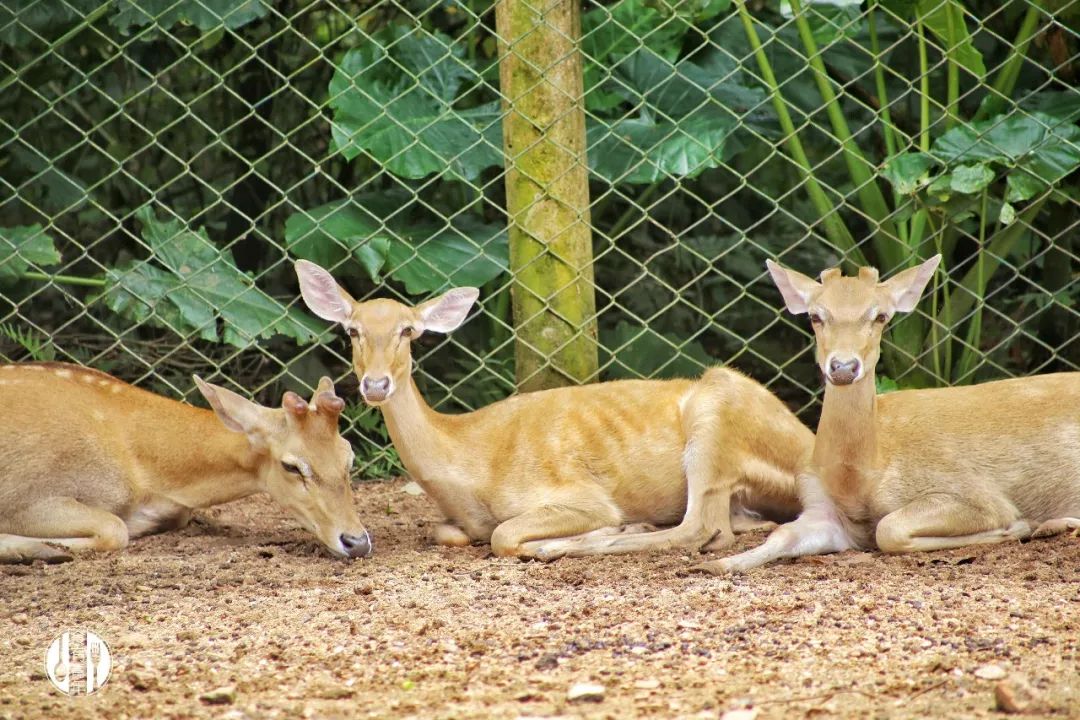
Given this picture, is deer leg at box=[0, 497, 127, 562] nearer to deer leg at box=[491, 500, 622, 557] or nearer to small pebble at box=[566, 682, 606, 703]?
deer leg at box=[491, 500, 622, 557]

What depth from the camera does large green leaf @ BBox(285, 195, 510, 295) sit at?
6121mm

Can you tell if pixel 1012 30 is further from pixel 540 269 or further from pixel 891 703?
pixel 891 703

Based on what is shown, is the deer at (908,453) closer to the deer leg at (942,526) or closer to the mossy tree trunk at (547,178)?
the deer leg at (942,526)

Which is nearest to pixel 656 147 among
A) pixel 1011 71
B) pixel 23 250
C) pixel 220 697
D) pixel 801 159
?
pixel 801 159

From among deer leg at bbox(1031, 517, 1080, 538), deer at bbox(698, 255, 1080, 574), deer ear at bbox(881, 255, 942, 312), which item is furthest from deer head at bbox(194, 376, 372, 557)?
deer leg at bbox(1031, 517, 1080, 538)

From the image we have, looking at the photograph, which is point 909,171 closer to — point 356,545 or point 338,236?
point 338,236

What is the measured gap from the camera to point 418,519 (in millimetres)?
5828

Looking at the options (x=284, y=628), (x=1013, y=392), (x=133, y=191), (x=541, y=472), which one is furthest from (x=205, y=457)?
(x=1013, y=392)

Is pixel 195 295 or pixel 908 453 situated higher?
pixel 195 295

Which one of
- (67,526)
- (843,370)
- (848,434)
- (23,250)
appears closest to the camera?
(843,370)

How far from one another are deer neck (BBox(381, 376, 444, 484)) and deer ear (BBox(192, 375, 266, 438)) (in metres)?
0.49

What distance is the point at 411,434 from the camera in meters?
5.45

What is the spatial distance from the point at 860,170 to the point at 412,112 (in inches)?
77.6

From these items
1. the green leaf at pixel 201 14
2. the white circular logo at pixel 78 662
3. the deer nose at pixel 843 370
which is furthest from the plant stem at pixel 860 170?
the white circular logo at pixel 78 662
